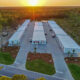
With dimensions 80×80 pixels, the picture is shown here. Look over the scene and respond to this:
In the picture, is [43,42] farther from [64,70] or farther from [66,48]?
[64,70]

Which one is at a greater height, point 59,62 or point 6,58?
point 6,58

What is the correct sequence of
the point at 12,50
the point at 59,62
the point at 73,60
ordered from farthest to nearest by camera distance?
the point at 12,50
the point at 73,60
the point at 59,62

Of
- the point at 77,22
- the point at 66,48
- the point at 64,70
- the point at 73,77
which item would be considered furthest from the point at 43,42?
the point at 77,22

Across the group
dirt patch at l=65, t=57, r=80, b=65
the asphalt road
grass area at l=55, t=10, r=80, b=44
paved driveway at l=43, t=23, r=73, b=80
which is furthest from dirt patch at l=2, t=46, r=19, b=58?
grass area at l=55, t=10, r=80, b=44

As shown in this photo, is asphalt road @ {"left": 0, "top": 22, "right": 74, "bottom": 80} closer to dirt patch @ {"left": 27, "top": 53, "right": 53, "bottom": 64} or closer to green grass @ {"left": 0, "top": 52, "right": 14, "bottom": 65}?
dirt patch @ {"left": 27, "top": 53, "right": 53, "bottom": 64}

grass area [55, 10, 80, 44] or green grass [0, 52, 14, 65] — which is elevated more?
grass area [55, 10, 80, 44]

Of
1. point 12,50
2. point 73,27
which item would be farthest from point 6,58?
point 73,27

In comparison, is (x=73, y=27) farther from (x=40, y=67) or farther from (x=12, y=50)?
(x=40, y=67)
